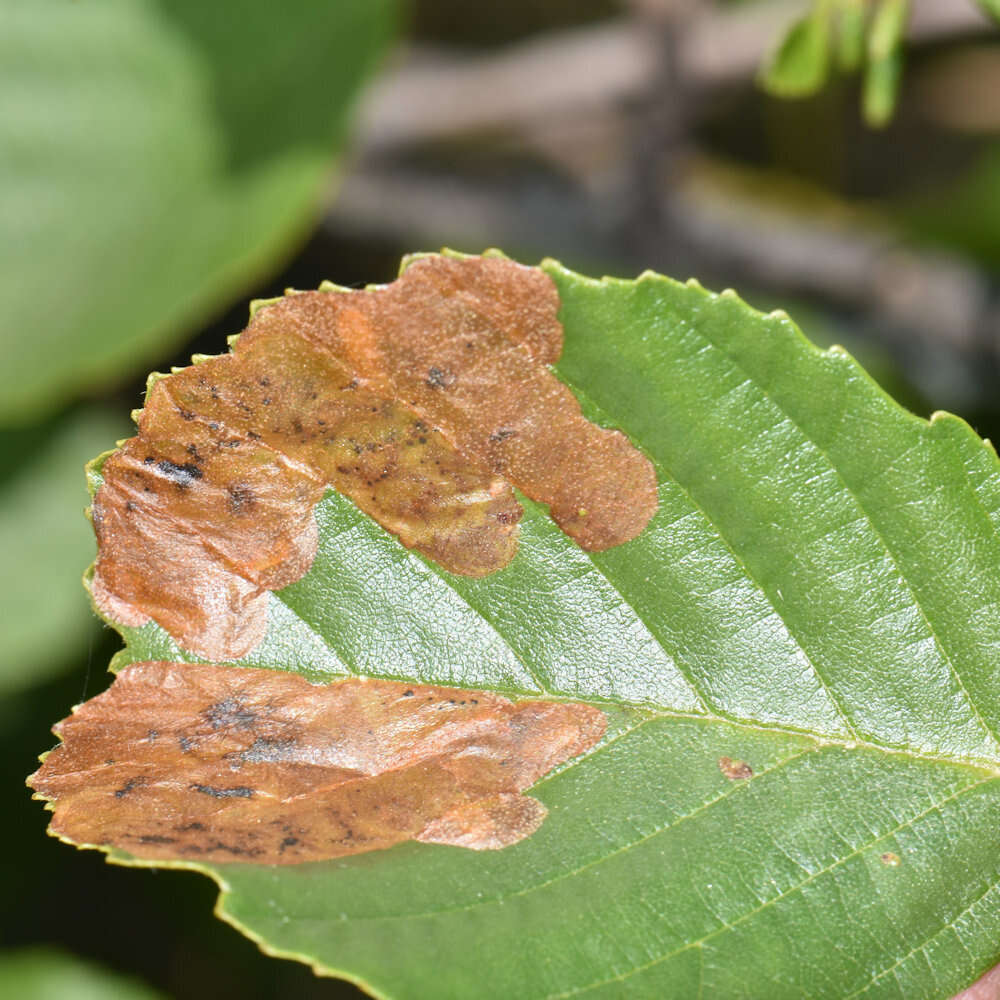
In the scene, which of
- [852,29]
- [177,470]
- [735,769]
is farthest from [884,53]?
[177,470]

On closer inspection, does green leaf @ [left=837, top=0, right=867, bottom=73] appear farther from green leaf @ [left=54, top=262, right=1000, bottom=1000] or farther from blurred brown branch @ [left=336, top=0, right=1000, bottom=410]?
blurred brown branch @ [left=336, top=0, right=1000, bottom=410]

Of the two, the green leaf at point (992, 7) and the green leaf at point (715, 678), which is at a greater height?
the green leaf at point (992, 7)

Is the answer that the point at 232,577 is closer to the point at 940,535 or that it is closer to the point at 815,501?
the point at 815,501

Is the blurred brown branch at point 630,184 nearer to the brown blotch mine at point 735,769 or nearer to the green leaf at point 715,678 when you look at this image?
the green leaf at point 715,678

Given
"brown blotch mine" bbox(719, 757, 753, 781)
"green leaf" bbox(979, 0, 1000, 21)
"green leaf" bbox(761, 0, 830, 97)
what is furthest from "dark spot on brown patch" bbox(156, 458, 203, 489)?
"green leaf" bbox(979, 0, 1000, 21)

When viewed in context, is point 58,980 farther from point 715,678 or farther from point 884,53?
point 884,53

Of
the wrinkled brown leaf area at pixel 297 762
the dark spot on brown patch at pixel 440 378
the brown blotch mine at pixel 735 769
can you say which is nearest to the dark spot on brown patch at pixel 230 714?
the wrinkled brown leaf area at pixel 297 762
